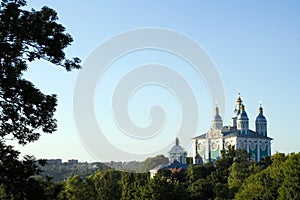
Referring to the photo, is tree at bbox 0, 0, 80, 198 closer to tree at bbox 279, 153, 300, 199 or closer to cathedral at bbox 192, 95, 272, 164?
tree at bbox 279, 153, 300, 199

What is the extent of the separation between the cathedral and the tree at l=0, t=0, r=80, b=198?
10616cm

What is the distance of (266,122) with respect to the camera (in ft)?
421

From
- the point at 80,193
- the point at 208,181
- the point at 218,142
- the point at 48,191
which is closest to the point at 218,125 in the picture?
the point at 218,142

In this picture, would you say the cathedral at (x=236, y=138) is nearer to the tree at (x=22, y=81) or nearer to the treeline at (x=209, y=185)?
the treeline at (x=209, y=185)

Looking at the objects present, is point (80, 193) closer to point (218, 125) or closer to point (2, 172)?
point (2, 172)

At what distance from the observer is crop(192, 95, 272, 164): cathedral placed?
122 metres

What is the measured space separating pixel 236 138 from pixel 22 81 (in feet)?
355

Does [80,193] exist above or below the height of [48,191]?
above

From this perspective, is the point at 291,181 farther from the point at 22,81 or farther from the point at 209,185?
the point at 22,81

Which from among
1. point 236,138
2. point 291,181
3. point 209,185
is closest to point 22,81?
point 291,181

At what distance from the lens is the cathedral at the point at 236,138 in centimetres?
12212

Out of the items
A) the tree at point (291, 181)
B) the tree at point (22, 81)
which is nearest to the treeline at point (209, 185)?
the tree at point (291, 181)

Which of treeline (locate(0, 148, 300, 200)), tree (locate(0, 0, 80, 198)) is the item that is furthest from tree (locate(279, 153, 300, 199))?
A: tree (locate(0, 0, 80, 198))

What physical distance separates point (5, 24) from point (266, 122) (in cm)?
11770
